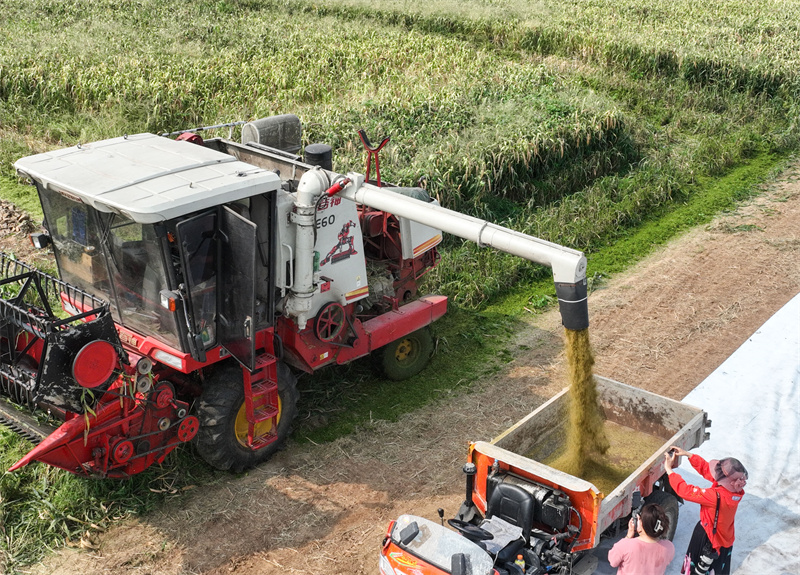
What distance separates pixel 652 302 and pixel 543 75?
7255 millimetres

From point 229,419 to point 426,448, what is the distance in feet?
6.48

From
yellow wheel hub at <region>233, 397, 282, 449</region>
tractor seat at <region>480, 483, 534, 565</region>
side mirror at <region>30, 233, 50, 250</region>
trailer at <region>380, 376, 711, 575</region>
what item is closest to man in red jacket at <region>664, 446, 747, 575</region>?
trailer at <region>380, 376, 711, 575</region>

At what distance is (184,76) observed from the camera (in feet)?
51.9

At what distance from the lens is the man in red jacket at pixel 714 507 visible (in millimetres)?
5832

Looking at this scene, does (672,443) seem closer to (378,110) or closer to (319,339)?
(319,339)

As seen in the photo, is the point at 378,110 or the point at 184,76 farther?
the point at 184,76

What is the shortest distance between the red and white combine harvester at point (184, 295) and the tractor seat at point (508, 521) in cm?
128

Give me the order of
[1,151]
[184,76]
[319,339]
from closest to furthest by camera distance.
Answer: [319,339]
[1,151]
[184,76]

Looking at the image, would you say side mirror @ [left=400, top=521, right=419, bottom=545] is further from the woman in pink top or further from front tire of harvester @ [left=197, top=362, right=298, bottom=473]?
front tire of harvester @ [left=197, top=362, right=298, bottom=473]

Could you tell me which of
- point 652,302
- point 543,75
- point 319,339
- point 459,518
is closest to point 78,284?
point 319,339

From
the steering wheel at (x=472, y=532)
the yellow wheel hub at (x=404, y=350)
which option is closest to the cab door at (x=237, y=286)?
the steering wheel at (x=472, y=532)

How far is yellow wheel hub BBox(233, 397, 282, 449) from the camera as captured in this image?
7.41m

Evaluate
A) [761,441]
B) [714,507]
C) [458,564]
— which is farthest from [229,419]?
[761,441]

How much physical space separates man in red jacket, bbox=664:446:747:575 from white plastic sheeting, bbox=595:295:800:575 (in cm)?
45
